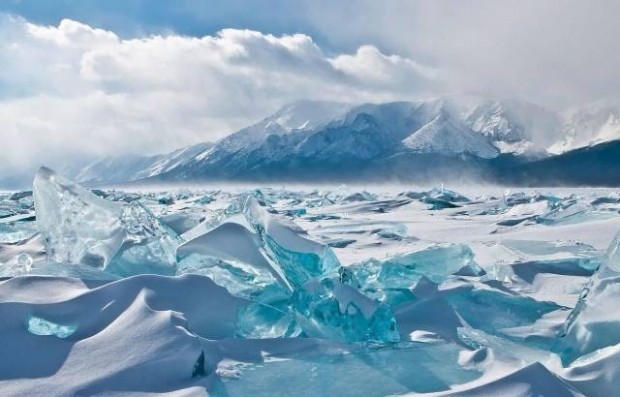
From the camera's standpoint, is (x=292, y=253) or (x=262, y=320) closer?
(x=262, y=320)

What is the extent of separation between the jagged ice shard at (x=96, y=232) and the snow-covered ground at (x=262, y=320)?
0.03ft

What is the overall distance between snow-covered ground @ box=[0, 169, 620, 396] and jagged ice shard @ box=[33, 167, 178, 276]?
10 mm

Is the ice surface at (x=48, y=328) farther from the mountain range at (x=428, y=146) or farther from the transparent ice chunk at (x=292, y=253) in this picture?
the mountain range at (x=428, y=146)

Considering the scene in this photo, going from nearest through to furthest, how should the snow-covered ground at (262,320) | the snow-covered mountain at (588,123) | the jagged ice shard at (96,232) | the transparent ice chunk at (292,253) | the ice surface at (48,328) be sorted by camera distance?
1. the snow-covered ground at (262,320)
2. the ice surface at (48,328)
3. the transparent ice chunk at (292,253)
4. the jagged ice shard at (96,232)
5. the snow-covered mountain at (588,123)

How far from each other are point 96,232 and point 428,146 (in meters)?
137

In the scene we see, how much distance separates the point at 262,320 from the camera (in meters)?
3.00

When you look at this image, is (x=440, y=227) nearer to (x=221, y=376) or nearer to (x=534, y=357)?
(x=534, y=357)

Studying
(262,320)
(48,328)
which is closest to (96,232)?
(48,328)

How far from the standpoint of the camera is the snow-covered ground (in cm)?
231

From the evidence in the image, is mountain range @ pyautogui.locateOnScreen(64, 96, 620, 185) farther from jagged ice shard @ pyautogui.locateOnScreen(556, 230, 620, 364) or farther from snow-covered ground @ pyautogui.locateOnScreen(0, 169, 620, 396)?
jagged ice shard @ pyautogui.locateOnScreen(556, 230, 620, 364)

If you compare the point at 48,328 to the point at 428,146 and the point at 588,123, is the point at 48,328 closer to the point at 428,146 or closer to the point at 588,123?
the point at 428,146

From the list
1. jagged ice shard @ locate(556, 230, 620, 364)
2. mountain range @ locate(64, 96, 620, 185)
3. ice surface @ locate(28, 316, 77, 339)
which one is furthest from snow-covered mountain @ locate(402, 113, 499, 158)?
ice surface @ locate(28, 316, 77, 339)

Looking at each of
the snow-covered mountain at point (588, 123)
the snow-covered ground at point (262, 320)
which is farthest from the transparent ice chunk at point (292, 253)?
the snow-covered mountain at point (588, 123)

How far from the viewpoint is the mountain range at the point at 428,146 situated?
112812mm
